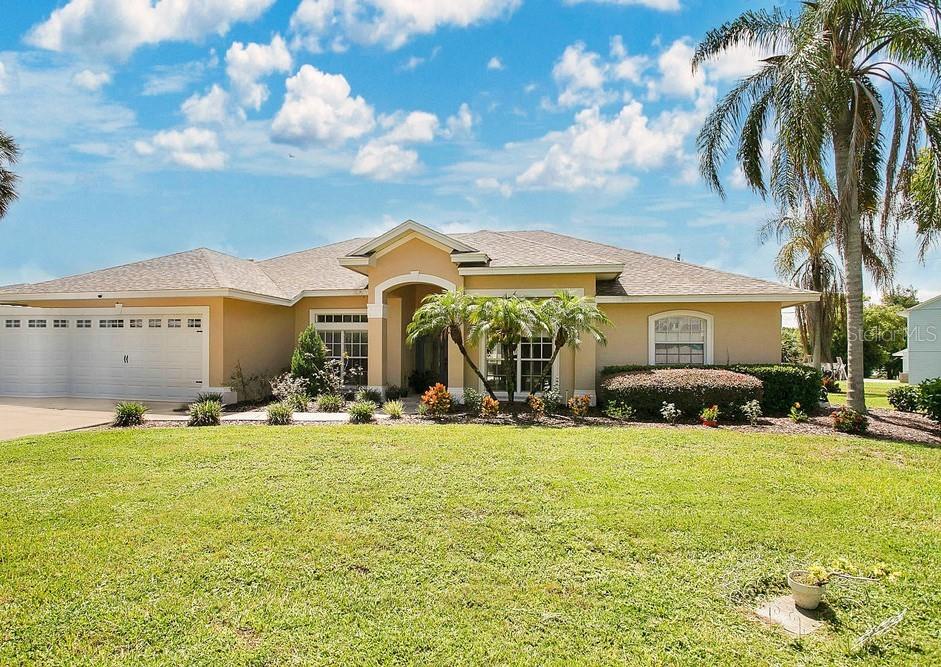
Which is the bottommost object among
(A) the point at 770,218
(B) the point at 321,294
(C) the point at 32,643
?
(C) the point at 32,643

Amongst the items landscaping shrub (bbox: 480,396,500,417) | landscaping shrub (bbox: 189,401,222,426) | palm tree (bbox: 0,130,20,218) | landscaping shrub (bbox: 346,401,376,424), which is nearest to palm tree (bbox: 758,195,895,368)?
landscaping shrub (bbox: 480,396,500,417)

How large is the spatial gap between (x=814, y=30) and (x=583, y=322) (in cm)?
902

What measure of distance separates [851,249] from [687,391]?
5692mm

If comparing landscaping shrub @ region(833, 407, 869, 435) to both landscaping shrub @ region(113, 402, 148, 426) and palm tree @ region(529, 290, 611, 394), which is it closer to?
palm tree @ region(529, 290, 611, 394)

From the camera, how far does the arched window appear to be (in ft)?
51.8

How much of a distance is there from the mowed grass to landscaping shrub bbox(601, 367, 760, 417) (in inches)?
154

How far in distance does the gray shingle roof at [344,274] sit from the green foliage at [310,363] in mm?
2394

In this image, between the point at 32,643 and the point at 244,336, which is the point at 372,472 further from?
the point at 244,336

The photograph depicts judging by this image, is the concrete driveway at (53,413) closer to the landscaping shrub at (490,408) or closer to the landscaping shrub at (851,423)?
the landscaping shrub at (490,408)

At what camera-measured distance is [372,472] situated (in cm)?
780

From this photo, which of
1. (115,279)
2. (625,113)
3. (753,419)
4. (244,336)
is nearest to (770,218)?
(625,113)

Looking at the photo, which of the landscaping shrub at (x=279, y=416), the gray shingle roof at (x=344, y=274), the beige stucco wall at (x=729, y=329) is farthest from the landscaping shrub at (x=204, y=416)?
the beige stucco wall at (x=729, y=329)

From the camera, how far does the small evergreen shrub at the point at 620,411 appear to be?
13.1m


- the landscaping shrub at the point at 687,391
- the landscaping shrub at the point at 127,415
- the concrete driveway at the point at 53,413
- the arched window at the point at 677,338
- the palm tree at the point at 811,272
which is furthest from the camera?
the palm tree at the point at 811,272
